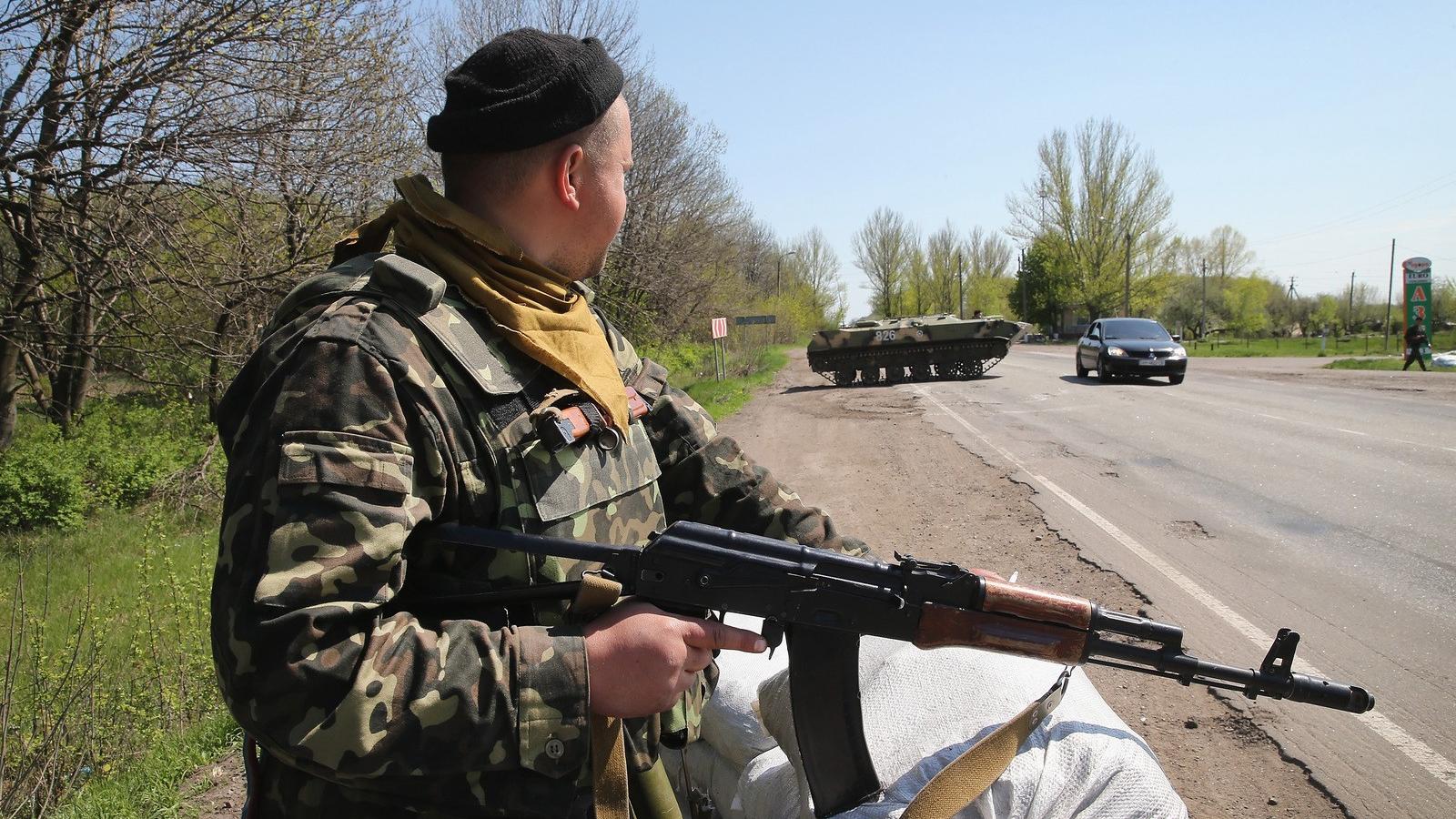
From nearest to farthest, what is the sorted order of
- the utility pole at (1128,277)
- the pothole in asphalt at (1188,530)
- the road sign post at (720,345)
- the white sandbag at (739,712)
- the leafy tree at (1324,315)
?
the white sandbag at (739,712) → the pothole in asphalt at (1188,530) → the road sign post at (720,345) → the utility pole at (1128,277) → the leafy tree at (1324,315)

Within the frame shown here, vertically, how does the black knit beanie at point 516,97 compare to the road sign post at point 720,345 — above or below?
above

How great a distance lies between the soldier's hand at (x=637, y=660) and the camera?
1341 millimetres

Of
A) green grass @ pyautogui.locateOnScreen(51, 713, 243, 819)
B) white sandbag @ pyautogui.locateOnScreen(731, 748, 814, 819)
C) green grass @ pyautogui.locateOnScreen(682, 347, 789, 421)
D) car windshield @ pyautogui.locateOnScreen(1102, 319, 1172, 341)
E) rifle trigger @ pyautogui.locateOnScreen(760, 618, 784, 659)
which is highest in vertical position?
car windshield @ pyautogui.locateOnScreen(1102, 319, 1172, 341)

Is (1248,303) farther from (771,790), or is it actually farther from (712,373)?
(771,790)

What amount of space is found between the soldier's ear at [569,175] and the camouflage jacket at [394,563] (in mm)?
267

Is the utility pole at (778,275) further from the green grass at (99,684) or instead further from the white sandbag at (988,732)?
the white sandbag at (988,732)

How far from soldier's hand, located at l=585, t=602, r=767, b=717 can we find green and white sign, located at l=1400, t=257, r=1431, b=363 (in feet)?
79.9

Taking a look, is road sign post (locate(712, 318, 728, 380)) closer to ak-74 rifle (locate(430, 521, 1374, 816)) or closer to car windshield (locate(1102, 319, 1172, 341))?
car windshield (locate(1102, 319, 1172, 341))

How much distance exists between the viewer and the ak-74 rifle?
152 centimetres

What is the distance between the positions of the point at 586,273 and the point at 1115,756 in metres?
1.52

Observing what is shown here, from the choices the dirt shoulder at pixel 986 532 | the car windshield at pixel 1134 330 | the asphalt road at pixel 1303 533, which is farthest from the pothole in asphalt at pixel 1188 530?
the car windshield at pixel 1134 330

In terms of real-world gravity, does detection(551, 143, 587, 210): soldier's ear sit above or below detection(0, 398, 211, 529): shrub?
above

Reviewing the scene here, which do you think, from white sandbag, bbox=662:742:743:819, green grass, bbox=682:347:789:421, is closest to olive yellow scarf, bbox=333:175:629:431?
white sandbag, bbox=662:742:743:819

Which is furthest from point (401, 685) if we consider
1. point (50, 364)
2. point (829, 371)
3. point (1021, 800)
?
point (829, 371)
